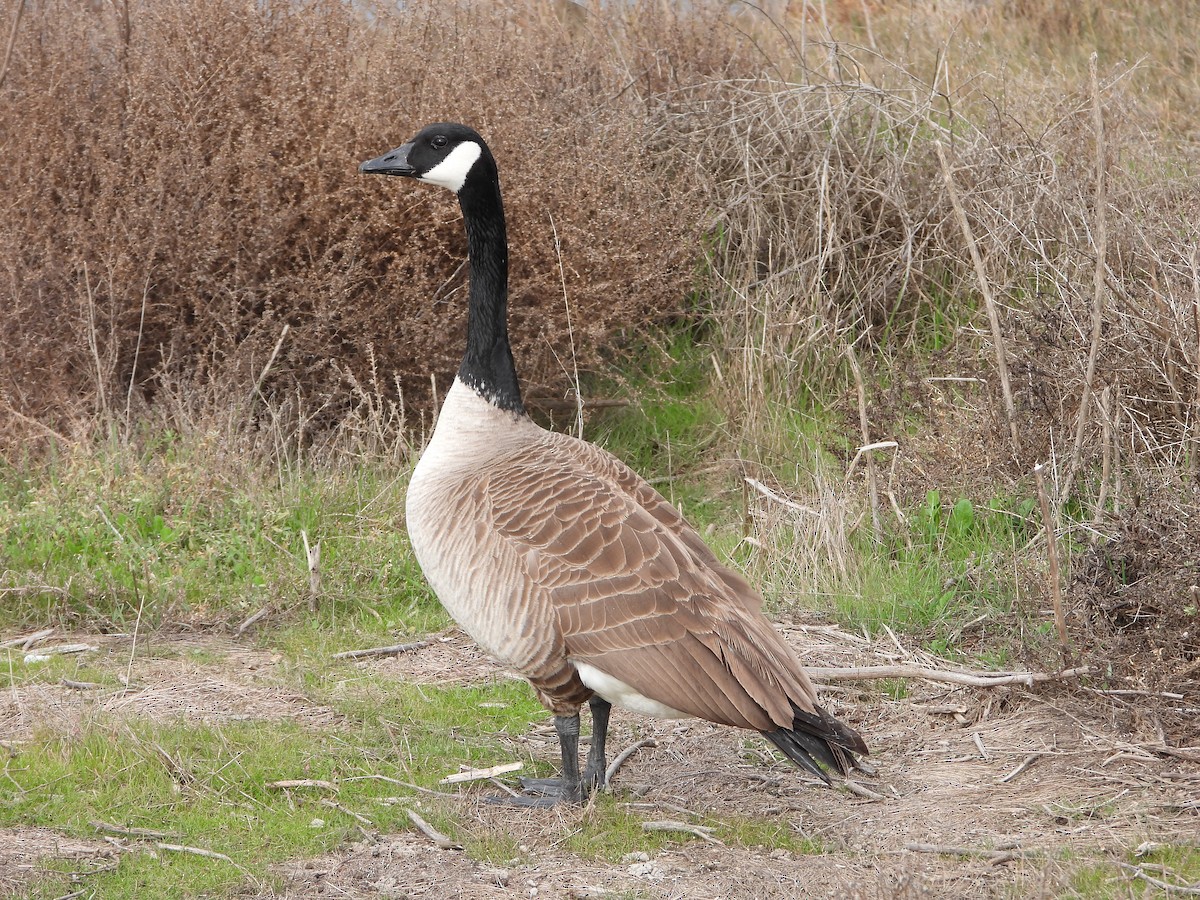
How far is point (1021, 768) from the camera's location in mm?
4020

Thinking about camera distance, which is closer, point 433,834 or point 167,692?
point 433,834

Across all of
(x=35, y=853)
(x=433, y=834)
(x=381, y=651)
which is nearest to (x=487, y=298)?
(x=381, y=651)

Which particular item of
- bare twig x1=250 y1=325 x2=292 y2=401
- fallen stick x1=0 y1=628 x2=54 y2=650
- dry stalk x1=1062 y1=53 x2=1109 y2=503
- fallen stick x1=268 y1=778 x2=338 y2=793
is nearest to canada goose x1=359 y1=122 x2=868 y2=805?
fallen stick x1=268 y1=778 x2=338 y2=793

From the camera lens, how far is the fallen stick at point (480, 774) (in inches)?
161

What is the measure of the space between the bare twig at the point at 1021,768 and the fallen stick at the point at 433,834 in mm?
1652

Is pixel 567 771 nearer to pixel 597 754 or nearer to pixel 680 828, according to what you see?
pixel 597 754

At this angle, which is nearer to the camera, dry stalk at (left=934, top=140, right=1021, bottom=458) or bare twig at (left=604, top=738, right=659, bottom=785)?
bare twig at (left=604, top=738, right=659, bottom=785)

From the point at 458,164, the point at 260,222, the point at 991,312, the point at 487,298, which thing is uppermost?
the point at 458,164

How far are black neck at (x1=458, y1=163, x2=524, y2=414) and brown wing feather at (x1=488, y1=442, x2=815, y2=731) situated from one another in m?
0.49

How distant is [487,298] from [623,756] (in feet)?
5.22

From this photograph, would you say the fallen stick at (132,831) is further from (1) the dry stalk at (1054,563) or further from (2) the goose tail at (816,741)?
(1) the dry stalk at (1054,563)

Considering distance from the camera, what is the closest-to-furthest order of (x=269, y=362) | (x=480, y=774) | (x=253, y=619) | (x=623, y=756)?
(x=480, y=774) → (x=623, y=756) → (x=253, y=619) → (x=269, y=362)

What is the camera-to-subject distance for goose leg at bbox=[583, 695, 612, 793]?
3.96 m

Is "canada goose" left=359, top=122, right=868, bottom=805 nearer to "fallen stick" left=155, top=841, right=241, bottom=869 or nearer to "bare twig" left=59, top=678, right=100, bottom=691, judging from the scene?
"fallen stick" left=155, top=841, right=241, bottom=869
